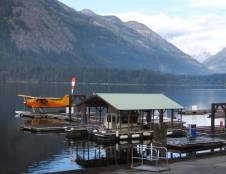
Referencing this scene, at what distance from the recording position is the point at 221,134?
72.1m

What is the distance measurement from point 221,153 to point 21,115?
67.0m

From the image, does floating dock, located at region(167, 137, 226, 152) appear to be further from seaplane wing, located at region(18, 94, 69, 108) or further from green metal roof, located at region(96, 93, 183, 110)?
seaplane wing, located at region(18, 94, 69, 108)

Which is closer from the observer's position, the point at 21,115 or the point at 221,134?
the point at 221,134

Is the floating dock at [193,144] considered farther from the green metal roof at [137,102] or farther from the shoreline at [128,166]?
the shoreline at [128,166]

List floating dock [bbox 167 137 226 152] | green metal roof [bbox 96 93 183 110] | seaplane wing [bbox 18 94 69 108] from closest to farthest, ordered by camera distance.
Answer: floating dock [bbox 167 137 226 152], green metal roof [bbox 96 93 183 110], seaplane wing [bbox 18 94 69 108]

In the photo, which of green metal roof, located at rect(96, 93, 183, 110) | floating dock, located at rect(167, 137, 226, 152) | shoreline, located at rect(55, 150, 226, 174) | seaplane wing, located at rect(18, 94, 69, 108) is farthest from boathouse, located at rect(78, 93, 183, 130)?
seaplane wing, located at rect(18, 94, 69, 108)

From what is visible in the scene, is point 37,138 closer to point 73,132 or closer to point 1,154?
point 73,132

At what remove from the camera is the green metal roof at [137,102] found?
213 feet

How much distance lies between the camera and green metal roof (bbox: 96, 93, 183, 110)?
213 feet

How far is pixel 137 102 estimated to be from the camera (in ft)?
220

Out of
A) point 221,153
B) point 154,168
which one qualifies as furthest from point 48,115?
point 154,168

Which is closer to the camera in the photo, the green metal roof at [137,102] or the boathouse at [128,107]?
the green metal roof at [137,102]

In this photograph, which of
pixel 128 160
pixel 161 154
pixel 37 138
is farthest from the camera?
pixel 37 138

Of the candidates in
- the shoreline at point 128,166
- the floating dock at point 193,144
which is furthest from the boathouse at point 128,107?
the shoreline at point 128,166
